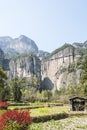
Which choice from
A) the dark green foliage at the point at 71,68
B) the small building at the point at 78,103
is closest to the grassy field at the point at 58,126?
the small building at the point at 78,103

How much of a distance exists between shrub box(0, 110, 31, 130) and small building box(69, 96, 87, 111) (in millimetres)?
32371

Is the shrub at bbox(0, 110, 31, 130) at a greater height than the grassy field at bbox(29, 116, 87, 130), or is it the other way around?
the shrub at bbox(0, 110, 31, 130)

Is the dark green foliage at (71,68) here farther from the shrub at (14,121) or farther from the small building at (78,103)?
the shrub at (14,121)

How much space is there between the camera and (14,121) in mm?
14430

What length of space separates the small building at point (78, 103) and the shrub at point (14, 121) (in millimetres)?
32371

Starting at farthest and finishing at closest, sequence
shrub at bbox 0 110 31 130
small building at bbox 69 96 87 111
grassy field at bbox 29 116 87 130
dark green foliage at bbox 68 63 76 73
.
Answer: dark green foliage at bbox 68 63 76 73 → small building at bbox 69 96 87 111 → grassy field at bbox 29 116 87 130 → shrub at bbox 0 110 31 130

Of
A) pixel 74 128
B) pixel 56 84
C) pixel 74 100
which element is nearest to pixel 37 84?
pixel 56 84

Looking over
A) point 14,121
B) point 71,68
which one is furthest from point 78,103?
point 71,68

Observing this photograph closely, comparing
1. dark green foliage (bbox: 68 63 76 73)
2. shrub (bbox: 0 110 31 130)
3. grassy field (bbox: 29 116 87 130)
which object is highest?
dark green foliage (bbox: 68 63 76 73)

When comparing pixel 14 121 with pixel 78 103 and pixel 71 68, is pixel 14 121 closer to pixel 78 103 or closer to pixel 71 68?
pixel 78 103

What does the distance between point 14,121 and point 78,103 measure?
109 ft

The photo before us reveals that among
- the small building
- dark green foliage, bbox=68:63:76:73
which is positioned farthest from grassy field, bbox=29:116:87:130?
dark green foliage, bbox=68:63:76:73

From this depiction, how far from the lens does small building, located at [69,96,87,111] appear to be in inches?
1834

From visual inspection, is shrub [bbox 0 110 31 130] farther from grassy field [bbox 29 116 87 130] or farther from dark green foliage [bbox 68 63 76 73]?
dark green foliage [bbox 68 63 76 73]
